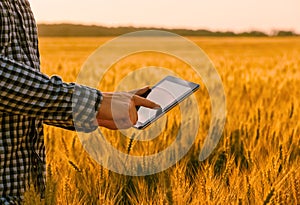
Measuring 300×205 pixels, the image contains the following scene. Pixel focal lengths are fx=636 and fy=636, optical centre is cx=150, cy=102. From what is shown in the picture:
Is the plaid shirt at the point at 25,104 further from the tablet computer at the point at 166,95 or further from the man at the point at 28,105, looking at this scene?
the tablet computer at the point at 166,95

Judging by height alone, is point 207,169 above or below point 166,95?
below

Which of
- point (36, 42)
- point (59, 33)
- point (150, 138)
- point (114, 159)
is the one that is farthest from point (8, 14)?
point (59, 33)

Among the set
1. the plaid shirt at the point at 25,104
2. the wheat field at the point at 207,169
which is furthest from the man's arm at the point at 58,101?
the wheat field at the point at 207,169

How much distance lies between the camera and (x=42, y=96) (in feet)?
4.50

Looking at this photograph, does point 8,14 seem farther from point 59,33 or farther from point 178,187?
point 59,33

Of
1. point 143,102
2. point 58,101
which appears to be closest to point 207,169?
point 143,102

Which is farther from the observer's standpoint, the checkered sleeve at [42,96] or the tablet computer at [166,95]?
the tablet computer at [166,95]

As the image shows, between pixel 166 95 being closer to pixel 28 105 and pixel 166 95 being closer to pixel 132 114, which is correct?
pixel 132 114

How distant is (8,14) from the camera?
1.54 m

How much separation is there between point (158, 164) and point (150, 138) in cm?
32

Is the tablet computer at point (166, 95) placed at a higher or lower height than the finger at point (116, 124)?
higher

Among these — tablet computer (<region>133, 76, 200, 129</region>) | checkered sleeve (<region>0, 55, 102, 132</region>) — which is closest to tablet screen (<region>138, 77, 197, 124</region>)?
tablet computer (<region>133, 76, 200, 129</region>)

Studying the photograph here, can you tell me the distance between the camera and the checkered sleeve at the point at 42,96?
1364 millimetres

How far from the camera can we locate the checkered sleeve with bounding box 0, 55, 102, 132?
136cm
